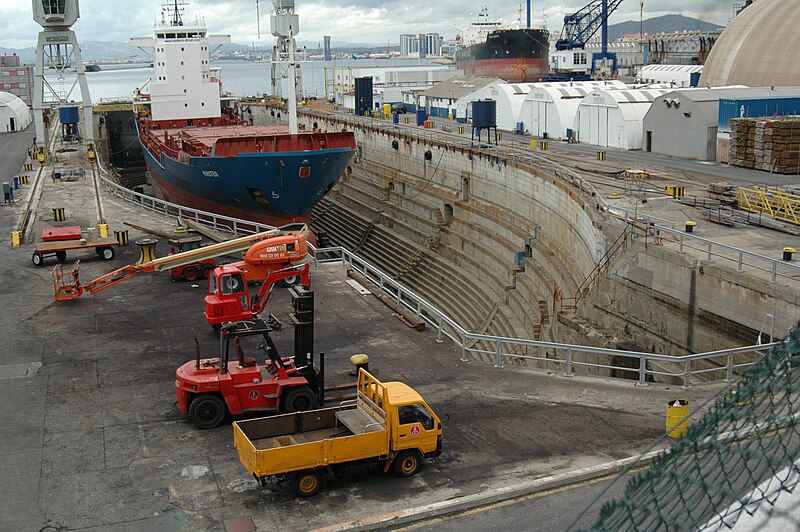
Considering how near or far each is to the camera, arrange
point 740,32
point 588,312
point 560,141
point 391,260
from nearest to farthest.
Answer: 1. point 588,312
2. point 391,260
3. point 560,141
4. point 740,32

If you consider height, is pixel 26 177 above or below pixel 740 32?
below

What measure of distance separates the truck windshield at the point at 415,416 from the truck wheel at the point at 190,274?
16.2 m

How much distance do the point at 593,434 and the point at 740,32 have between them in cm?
5829

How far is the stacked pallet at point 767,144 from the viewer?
3656cm

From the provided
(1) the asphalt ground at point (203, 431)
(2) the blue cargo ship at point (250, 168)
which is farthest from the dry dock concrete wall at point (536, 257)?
(2) the blue cargo ship at point (250, 168)

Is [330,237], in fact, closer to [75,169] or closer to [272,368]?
[75,169]

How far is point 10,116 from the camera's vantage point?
303 feet

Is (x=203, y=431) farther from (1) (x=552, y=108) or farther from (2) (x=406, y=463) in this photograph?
(1) (x=552, y=108)

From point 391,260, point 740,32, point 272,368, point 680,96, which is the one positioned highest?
point 740,32

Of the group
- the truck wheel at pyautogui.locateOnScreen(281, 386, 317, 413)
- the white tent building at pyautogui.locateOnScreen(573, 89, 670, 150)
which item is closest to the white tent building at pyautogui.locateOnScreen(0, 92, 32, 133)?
the white tent building at pyautogui.locateOnScreen(573, 89, 670, 150)

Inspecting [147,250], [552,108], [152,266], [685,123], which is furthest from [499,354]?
[552,108]

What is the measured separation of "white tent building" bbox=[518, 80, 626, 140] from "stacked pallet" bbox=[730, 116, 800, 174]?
18423mm

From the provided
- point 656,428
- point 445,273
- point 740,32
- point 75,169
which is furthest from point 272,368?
point 740,32

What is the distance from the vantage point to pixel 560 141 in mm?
56938
